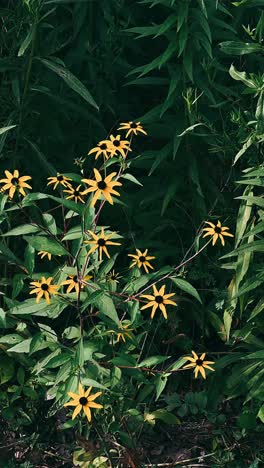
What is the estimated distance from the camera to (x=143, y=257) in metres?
2.89

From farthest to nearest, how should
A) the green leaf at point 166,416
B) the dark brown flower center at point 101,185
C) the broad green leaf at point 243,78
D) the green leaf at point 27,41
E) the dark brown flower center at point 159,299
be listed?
the green leaf at point 166,416, the green leaf at point 27,41, the broad green leaf at point 243,78, the dark brown flower center at point 159,299, the dark brown flower center at point 101,185

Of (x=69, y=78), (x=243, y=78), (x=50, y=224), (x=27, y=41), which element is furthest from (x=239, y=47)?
(x=50, y=224)

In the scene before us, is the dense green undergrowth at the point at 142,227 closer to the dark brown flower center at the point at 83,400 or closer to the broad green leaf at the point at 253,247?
the broad green leaf at the point at 253,247

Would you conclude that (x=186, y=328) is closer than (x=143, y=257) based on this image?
No

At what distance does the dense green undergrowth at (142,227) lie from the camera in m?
2.91

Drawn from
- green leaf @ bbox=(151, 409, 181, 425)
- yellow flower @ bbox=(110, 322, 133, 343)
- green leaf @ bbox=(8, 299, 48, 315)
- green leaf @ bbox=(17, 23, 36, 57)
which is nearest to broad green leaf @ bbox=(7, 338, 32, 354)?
green leaf @ bbox=(8, 299, 48, 315)

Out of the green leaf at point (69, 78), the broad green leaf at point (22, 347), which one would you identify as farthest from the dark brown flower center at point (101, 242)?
the green leaf at point (69, 78)

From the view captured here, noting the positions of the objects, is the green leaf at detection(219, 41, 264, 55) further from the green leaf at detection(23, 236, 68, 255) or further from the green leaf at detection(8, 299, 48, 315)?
the green leaf at detection(8, 299, 48, 315)

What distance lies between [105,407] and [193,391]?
609mm

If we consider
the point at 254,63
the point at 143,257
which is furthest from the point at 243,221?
the point at 254,63

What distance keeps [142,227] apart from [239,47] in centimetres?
85

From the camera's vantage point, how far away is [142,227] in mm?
3504

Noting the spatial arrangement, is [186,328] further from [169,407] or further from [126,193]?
[126,193]

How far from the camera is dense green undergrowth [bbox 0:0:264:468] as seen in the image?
2906 millimetres
